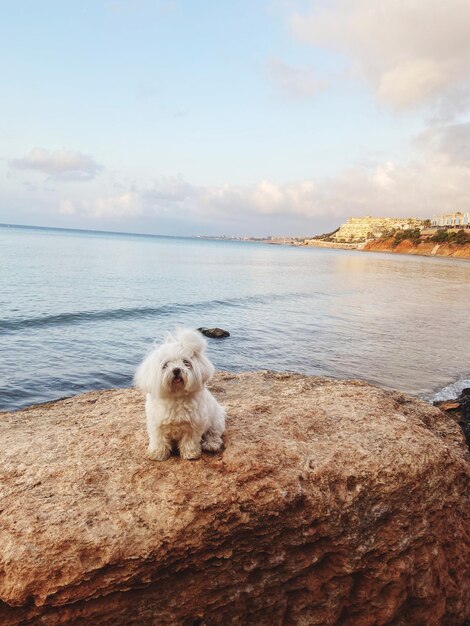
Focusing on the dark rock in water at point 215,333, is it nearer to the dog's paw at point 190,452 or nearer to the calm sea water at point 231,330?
the calm sea water at point 231,330

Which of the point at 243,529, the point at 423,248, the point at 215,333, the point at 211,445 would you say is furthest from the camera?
the point at 423,248

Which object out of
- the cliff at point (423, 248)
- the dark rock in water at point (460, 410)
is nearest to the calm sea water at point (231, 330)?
the dark rock in water at point (460, 410)

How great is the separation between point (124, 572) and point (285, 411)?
2982 millimetres

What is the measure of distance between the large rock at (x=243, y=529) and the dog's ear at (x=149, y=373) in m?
0.92

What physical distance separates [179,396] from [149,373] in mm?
410

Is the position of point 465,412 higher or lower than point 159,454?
lower

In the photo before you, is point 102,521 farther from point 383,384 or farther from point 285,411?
point 383,384

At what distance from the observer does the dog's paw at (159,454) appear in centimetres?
468

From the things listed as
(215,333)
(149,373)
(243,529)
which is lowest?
(215,333)

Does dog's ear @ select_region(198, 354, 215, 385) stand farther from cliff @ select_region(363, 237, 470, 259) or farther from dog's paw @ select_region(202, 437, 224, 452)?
cliff @ select_region(363, 237, 470, 259)

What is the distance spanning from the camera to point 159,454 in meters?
4.68

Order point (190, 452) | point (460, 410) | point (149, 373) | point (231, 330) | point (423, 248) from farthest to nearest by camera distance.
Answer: point (423, 248) → point (231, 330) → point (460, 410) → point (190, 452) → point (149, 373)

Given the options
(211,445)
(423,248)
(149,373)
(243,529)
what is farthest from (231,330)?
(423,248)

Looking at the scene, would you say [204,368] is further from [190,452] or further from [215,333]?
[215,333]
